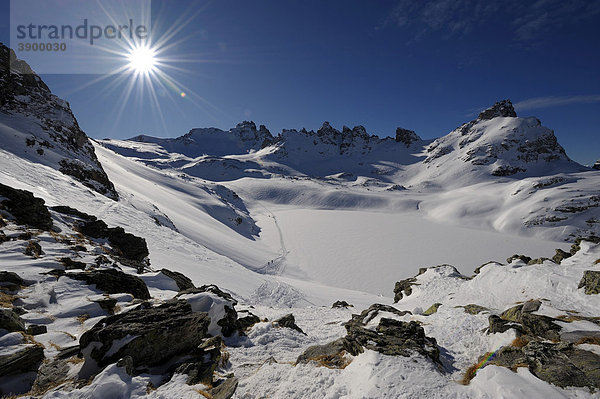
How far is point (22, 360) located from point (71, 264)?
17.9 feet

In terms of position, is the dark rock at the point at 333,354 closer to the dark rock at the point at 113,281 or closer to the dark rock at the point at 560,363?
the dark rock at the point at 560,363

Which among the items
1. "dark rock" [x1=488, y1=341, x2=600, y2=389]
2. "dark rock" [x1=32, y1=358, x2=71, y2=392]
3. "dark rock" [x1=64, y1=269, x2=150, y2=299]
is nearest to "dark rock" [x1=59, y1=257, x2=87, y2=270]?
"dark rock" [x1=64, y1=269, x2=150, y2=299]

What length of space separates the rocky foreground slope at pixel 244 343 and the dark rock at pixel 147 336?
2cm

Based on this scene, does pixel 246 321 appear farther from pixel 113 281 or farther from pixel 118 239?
pixel 118 239

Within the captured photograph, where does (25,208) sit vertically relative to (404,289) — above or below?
above

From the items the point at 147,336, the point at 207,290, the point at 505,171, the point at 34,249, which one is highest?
the point at 505,171

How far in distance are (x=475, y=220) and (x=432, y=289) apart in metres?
63.3

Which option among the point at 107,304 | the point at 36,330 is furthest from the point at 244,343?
the point at 36,330

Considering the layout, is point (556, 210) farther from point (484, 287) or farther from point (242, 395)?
point (242, 395)

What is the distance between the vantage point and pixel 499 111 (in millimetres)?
168000

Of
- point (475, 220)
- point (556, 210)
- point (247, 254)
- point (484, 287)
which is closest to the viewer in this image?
point (484, 287)

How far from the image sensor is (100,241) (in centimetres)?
1383

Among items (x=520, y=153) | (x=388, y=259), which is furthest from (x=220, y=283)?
(x=520, y=153)

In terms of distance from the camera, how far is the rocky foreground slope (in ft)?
14.6
